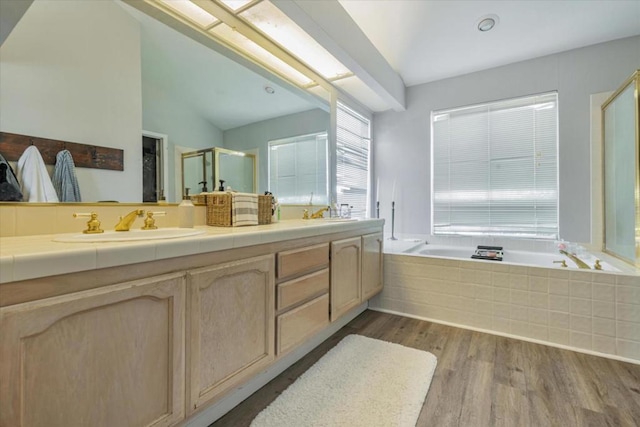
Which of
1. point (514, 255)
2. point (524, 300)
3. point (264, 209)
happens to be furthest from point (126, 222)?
point (514, 255)

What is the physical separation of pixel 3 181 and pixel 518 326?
3044mm

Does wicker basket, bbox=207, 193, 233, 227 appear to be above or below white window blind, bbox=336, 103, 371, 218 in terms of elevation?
below

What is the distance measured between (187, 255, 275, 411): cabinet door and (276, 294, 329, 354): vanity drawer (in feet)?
0.22

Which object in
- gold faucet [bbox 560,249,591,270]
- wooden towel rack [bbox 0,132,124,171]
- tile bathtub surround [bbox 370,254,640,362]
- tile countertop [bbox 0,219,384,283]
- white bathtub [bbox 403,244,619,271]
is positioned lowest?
tile bathtub surround [bbox 370,254,640,362]

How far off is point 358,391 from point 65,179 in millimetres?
1709

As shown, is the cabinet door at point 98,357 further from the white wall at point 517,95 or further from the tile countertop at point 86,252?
the white wall at point 517,95

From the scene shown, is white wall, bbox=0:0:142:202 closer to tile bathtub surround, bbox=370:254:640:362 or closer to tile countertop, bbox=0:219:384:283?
tile countertop, bbox=0:219:384:283

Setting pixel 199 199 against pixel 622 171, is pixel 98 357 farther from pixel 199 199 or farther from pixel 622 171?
pixel 622 171

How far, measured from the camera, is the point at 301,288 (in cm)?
162

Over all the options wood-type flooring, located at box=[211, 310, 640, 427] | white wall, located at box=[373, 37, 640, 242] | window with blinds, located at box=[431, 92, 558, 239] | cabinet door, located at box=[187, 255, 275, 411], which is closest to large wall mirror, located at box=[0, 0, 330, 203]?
cabinet door, located at box=[187, 255, 275, 411]

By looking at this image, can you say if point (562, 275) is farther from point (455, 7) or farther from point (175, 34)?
point (175, 34)

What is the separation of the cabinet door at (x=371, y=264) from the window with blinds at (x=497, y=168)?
1.29 meters

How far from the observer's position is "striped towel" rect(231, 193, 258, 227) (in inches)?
64.8

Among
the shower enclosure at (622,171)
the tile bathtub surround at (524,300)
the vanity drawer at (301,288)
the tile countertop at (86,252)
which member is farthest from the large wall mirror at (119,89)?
the shower enclosure at (622,171)
